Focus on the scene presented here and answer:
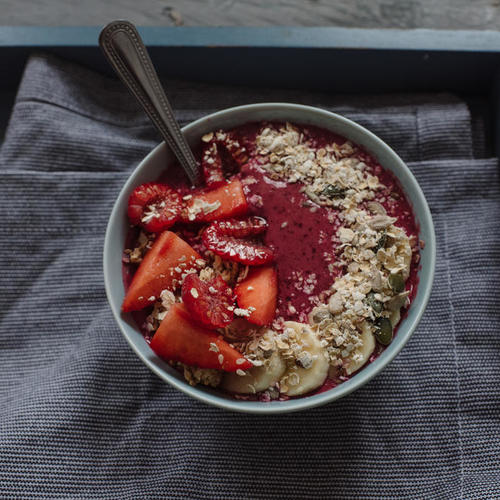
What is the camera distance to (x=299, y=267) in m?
1.51

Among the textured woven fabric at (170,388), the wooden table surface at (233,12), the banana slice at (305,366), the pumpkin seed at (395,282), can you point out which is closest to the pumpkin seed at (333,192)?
the pumpkin seed at (395,282)

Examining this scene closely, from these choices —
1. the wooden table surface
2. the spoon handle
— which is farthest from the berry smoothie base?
the wooden table surface

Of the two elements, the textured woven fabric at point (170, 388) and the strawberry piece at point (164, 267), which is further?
the textured woven fabric at point (170, 388)

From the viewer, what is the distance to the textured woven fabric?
171cm

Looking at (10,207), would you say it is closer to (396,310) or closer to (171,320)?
(171,320)

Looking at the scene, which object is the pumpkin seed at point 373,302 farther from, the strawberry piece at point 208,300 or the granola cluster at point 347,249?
the strawberry piece at point 208,300

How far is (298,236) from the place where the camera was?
1529 millimetres

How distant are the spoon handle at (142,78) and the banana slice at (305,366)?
552mm

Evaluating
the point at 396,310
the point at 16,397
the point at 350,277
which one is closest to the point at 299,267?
the point at 350,277

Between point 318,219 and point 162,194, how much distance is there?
0.44 metres

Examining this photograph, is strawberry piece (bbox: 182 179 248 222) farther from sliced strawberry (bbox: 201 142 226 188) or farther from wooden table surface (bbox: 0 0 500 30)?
wooden table surface (bbox: 0 0 500 30)

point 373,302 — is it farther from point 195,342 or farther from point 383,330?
point 195,342

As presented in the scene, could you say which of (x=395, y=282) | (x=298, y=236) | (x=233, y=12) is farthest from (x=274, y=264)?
(x=233, y=12)

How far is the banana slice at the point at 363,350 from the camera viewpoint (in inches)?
57.4
